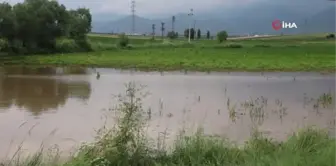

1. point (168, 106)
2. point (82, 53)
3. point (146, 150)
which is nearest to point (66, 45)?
point (82, 53)

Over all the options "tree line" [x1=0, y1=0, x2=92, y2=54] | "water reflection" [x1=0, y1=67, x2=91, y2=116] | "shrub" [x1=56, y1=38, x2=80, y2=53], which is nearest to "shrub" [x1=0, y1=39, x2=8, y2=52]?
"tree line" [x1=0, y1=0, x2=92, y2=54]

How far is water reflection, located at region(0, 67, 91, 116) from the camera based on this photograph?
50.5 feet

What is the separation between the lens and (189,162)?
6.78m

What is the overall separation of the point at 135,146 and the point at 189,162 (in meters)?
0.85

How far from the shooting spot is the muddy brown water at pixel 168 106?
10883 mm

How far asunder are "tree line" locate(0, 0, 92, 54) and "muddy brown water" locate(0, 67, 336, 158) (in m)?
17.3

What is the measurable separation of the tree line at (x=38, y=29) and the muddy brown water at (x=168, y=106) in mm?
17254

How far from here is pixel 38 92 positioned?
18.9 meters

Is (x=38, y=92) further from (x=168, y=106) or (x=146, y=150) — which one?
(x=146, y=150)

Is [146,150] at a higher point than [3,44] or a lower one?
lower

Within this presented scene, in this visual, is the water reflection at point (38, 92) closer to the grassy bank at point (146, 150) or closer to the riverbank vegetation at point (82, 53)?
the grassy bank at point (146, 150)

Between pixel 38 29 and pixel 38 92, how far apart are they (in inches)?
1093

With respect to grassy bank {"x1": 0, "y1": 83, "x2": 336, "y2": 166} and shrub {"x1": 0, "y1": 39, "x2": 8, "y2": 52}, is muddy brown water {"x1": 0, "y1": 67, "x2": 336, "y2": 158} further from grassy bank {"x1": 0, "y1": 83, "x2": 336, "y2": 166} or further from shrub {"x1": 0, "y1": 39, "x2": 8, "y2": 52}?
shrub {"x1": 0, "y1": 39, "x2": 8, "y2": 52}

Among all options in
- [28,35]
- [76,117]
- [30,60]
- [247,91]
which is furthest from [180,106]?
[28,35]
